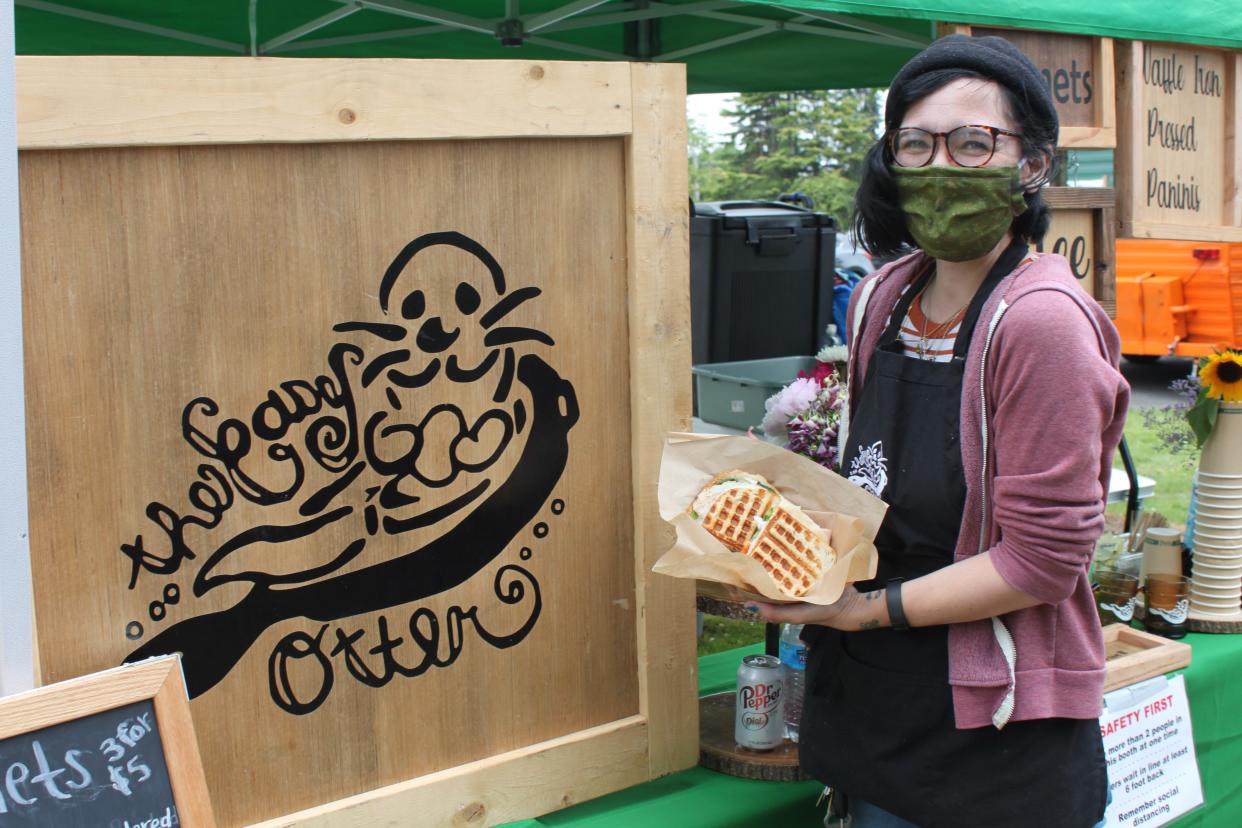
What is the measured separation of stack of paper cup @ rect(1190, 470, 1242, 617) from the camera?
124 inches

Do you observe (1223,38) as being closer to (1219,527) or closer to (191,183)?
(1219,527)

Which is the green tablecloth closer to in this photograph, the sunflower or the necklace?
the necklace

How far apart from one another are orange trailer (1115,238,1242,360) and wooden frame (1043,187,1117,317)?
8.10m

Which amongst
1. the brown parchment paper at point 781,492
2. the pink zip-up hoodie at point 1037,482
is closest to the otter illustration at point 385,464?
the brown parchment paper at point 781,492

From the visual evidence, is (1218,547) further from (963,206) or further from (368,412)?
(368,412)

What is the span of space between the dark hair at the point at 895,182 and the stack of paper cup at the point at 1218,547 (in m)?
1.79

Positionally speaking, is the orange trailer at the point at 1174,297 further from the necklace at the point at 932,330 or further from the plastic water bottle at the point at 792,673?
the necklace at the point at 932,330

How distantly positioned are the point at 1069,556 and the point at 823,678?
1.58ft

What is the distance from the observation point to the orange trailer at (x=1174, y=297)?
1018cm

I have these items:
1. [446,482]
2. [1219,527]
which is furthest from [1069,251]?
[446,482]

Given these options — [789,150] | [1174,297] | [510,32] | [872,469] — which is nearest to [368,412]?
[872,469]

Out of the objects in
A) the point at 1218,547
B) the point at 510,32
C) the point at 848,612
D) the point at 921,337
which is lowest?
the point at 1218,547

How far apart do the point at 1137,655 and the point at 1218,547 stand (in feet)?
1.88

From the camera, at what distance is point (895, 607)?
1.63 meters
